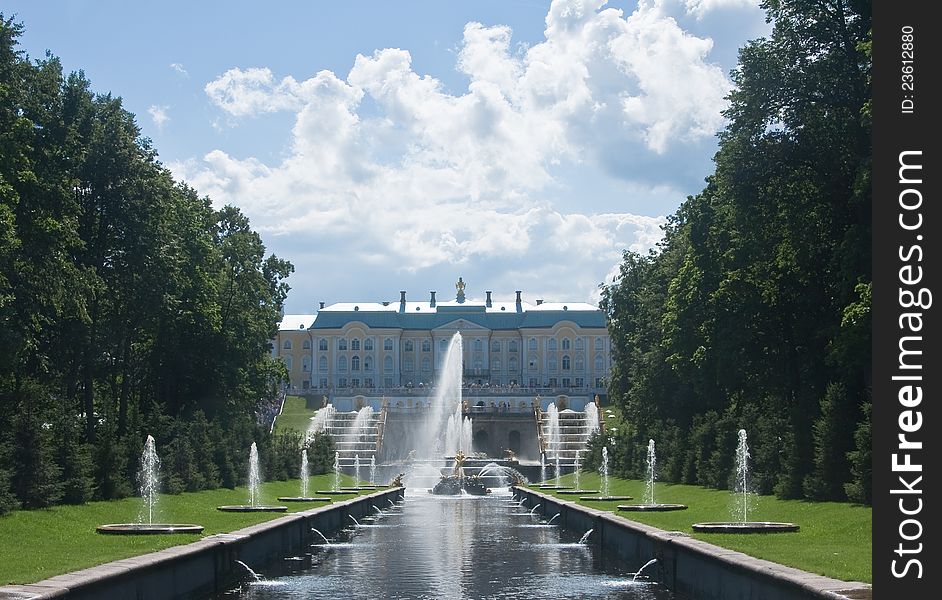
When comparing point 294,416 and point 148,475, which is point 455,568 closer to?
point 148,475

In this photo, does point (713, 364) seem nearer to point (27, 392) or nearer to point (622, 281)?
point (27, 392)

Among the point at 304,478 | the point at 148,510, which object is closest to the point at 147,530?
the point at 148,510

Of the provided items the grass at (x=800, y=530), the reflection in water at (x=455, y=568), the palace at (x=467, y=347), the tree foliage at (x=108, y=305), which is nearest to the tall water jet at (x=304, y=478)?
the tree foliage at (x=108, y=305)

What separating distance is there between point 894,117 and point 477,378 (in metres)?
138

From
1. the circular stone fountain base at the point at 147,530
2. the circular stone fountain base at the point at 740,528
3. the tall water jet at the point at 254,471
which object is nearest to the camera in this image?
the circular stone fountain base at the point at 740,528

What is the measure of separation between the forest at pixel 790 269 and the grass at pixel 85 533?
478 inches

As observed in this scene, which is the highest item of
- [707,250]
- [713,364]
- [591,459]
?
[707,250]

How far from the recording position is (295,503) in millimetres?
33531

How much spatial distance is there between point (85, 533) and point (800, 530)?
451 inches

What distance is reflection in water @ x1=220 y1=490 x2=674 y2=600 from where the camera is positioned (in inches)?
647

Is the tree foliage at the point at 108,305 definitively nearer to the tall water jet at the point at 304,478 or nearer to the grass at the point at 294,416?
the tall water jet at the point at 304,478

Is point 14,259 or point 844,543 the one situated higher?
point 14,259

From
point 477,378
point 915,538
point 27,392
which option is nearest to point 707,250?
point 27,392

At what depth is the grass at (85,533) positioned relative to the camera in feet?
47.5
